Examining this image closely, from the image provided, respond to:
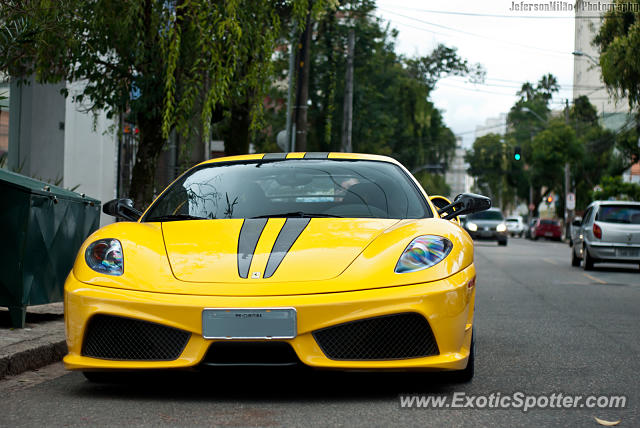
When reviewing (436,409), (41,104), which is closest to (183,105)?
(436,409)

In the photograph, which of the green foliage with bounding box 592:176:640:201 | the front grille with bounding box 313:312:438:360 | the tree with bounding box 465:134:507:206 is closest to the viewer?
the front grille with bounding box 313:312:438:360

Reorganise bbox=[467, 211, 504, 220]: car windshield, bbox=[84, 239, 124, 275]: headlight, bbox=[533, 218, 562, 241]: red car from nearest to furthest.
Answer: bbox=[84, 239, 124, 275]: headlight < bbox=[467, 211, 504, 220]: car windshield < bbox=[533, 218, 562, 241]: red car

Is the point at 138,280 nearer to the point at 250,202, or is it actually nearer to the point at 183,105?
the point at 250,202

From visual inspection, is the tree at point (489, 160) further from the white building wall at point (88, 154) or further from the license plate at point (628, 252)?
the white building wall at point (88, 154)

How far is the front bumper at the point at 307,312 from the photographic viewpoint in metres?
4.63

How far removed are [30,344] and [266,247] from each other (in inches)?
80.0

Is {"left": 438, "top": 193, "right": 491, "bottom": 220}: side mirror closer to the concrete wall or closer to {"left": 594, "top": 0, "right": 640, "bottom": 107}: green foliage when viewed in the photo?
the concrete wall

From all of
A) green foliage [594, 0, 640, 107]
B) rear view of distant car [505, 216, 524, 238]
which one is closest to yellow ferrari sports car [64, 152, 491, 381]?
green foliage [594, 0, 640, 107]

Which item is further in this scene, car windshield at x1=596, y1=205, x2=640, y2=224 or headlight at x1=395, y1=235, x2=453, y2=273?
car windshield at x1=596, y1=205, x2=640, y2=224

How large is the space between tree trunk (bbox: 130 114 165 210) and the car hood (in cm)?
499

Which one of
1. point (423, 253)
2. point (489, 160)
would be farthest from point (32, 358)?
point (489, 160)

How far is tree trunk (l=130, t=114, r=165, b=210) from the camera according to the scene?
34.2ft

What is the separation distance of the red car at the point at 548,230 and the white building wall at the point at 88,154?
41835mm

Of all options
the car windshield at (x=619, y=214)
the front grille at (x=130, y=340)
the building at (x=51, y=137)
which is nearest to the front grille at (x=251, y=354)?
the front grille at (x=130, y=340)
